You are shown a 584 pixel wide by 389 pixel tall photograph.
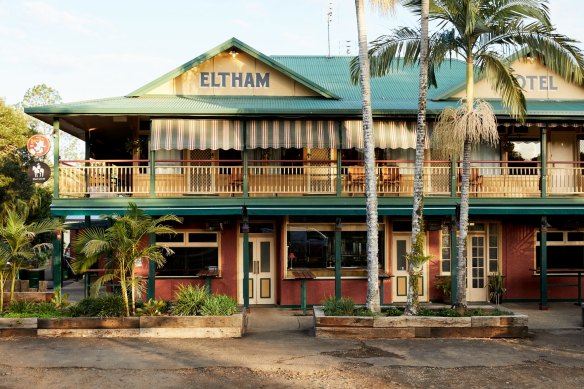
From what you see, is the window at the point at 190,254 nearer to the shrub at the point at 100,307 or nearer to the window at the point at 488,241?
the shrub at the point at 100,307

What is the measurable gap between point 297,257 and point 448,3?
840cm

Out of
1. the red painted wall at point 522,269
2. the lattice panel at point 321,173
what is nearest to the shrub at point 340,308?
the lattice panel at point 321,173

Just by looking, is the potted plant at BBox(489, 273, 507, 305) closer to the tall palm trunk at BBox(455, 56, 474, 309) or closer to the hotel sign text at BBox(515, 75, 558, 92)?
the tall palm trunk at BBox(455, 56, 474, 309)

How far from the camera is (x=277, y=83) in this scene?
1880cm

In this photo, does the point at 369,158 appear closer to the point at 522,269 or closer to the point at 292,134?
the point at 292,134

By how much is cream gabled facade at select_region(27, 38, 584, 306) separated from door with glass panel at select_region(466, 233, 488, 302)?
0.14 ft

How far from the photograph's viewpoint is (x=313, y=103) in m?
17.9

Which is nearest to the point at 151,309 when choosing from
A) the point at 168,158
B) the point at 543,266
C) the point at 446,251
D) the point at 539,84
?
the point at 168,158

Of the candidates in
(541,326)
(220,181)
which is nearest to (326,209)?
(220,181)

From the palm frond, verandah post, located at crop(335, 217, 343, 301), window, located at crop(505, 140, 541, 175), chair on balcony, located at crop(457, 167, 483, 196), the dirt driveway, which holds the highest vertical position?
the palm frond

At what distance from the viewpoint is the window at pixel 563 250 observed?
760 inches

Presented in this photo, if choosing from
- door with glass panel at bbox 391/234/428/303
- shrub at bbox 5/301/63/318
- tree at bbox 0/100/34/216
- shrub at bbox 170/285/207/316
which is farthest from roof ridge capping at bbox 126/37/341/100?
tree at bbox 0/100/34/216

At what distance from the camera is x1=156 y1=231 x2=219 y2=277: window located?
18.3m

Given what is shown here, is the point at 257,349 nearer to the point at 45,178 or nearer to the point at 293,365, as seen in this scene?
the point at 293,365
